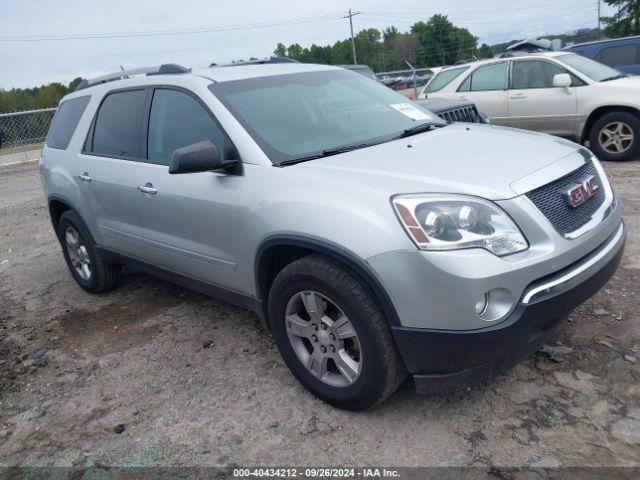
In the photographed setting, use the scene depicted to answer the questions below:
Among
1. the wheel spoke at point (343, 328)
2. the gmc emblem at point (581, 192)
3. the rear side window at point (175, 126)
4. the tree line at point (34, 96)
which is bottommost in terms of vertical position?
the wheel spoke at point (343, 328)

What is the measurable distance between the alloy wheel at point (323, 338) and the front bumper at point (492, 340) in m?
0.31

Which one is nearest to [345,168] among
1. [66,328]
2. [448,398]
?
[448,398]

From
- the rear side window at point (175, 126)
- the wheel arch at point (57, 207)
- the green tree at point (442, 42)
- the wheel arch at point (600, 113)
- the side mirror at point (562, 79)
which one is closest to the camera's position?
the rear side window at point (175, 126)

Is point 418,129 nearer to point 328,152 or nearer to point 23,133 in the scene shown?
point 328,152

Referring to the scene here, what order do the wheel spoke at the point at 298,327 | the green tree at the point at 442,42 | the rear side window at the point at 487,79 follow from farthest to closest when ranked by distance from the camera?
the green tree at the point at 442,42 → the rear side window at the point at 487,79 → the wheel spoke at the point at 298,327

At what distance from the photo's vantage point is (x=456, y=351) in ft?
8.27

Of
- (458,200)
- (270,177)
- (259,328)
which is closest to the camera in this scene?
(458,200)

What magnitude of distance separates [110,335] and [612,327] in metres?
3.42

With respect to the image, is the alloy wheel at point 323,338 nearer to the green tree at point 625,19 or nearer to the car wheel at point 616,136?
the car wheel at point 616,136

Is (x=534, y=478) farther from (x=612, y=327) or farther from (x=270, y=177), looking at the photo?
(x=270, y=177)

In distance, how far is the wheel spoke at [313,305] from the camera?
9.52ft

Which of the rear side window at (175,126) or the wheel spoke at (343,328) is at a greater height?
the rear side window at (175,126)

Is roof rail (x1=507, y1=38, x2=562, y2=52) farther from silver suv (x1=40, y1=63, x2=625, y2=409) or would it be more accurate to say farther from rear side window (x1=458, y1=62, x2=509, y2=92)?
silver suv (x1=40, y1=63, x2=625, y2=409)

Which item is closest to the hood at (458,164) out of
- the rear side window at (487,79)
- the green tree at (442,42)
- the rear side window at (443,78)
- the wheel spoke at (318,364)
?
the wheel spoke at (318,364)
